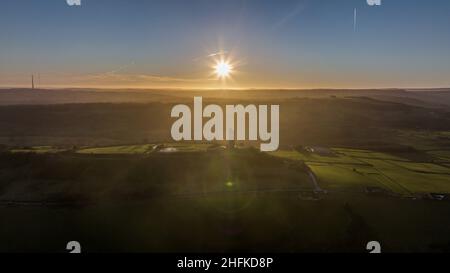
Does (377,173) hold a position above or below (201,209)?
above

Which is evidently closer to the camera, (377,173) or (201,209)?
(201,209)

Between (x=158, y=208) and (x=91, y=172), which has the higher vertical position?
(x=91, y=172)

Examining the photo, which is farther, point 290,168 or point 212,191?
point 290,168

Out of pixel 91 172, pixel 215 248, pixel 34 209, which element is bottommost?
pixel 215 248

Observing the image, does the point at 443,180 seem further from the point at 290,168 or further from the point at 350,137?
the point at 350,137

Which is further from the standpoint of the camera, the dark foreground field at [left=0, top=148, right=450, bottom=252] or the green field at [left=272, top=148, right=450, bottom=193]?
the green field at [left=272, top=148, right=450, bottom=193]

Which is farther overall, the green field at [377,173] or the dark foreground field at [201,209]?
the green field at [377,173]

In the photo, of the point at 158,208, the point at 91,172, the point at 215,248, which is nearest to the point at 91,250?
the point at 158,208

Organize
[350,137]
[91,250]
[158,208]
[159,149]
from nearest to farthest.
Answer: [91,250] → [158,208] → [159,149] → [350,137]
